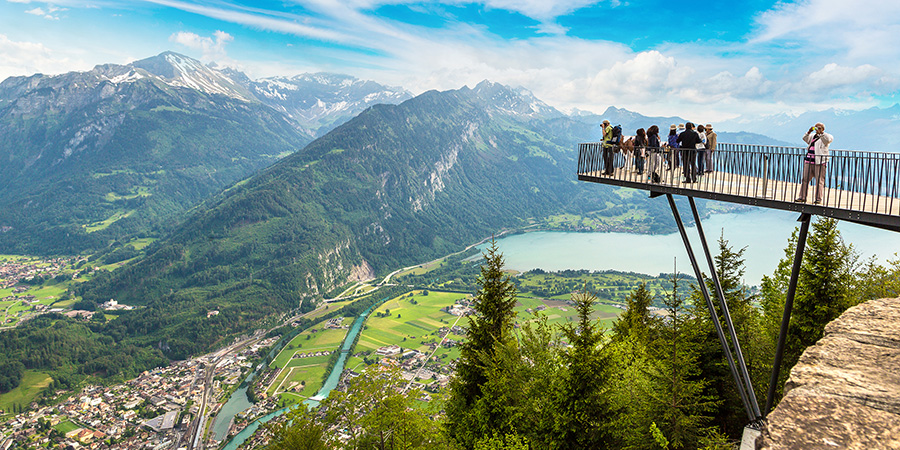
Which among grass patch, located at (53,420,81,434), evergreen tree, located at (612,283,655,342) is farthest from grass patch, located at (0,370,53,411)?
evergreen tree, located at (612,283,655,342)

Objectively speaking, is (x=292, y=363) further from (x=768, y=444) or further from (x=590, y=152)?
(x=768, y=444)

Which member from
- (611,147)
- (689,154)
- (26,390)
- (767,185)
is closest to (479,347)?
(611,147)

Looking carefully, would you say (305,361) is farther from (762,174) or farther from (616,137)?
(762,174)

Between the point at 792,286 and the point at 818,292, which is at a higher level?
the point at 792,286

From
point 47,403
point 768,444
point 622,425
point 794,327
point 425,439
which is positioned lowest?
point 47,403

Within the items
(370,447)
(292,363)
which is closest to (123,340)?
(292,363)

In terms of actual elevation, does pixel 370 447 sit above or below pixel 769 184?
below
